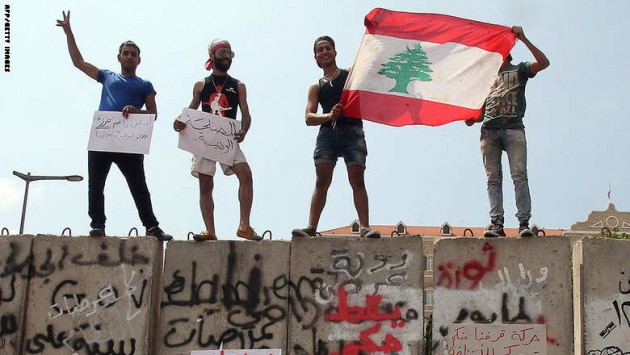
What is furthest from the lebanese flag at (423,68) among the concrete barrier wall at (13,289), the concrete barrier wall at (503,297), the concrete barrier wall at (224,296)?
the concrete barrier wall at (13,289)

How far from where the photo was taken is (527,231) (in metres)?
7.76

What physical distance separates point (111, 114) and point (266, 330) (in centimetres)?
261

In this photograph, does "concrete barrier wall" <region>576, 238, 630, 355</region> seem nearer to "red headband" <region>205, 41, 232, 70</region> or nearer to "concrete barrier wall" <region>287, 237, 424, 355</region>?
"concrete barrier wall" <region>287, 237, 424, 355</region>

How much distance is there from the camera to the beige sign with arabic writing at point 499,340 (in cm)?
763

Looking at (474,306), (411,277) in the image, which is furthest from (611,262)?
(411,277)

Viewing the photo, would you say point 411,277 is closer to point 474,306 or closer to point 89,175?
point 474,306

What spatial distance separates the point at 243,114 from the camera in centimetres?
841

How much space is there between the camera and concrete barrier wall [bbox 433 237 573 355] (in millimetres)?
7652

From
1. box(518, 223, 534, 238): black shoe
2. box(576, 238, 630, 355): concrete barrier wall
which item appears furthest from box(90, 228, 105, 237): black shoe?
box(576, 238, 630, 355): concrete barrier wall

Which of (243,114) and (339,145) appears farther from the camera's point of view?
(243,114)

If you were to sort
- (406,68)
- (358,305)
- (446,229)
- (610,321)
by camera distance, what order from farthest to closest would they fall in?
(446,229), (406,68), (358,305), (610,321)

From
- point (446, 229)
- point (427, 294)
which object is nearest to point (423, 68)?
point (427, 294)

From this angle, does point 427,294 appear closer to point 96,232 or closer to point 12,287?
point 96,232

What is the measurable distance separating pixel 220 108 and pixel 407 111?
1.93m
